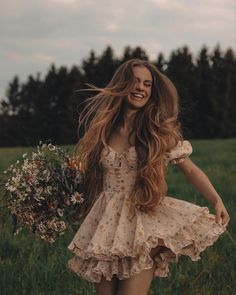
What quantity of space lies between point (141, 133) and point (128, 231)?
68 cm

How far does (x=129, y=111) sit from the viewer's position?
15.0 feet

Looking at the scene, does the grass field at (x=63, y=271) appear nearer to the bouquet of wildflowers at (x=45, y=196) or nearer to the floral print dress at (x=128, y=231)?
the bouquet of wildflowers at (x=45, y=196)

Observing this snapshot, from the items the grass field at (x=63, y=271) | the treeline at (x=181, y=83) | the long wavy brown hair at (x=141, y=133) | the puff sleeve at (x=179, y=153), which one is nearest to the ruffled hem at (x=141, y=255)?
the long wavy brown hair at (x=141, y=133)

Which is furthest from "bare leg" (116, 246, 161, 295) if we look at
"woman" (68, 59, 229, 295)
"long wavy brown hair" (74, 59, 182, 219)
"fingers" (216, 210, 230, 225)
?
"fingers" (216, 210, 230, 225)

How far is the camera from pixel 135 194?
14.1 feet

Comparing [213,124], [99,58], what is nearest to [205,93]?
[213,124]

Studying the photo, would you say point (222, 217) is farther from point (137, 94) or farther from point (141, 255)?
point (137, 94)

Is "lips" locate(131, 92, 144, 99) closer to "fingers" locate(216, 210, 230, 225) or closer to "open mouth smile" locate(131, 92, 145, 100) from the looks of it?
"open mouth smile" locate(131, 92, 145, 100)

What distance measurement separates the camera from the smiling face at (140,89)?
14.8 ft

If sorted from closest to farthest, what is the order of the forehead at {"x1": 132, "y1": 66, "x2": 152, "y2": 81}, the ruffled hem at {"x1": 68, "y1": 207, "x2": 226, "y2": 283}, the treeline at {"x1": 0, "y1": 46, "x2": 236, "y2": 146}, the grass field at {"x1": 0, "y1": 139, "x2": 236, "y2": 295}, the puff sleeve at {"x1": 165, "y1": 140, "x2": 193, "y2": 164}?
1. the ruffled hem at {"x1": 68, "y1": 207, "x2": 226, "y2": 283}
2. the puff sleeve at {"x1": 165, "y1": 140, "x2": 193, "y2": 164}
3. the forehead at {"x1": 132, "y1": 66, "x2": 152, "y2": 81}
4. the grass field at {"x1": 0, "y1": 139, "x2": 236, "y2": 295}
5. the treeline at {"x1": 0, "y1": 46, "x2": 236, "y2": 146}

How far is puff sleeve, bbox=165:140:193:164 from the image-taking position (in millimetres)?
4422

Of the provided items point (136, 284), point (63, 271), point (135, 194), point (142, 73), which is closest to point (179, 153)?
point (135, 194)

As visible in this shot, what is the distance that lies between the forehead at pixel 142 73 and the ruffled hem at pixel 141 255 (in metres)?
1.00

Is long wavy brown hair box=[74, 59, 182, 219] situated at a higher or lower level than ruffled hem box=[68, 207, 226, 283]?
higher
